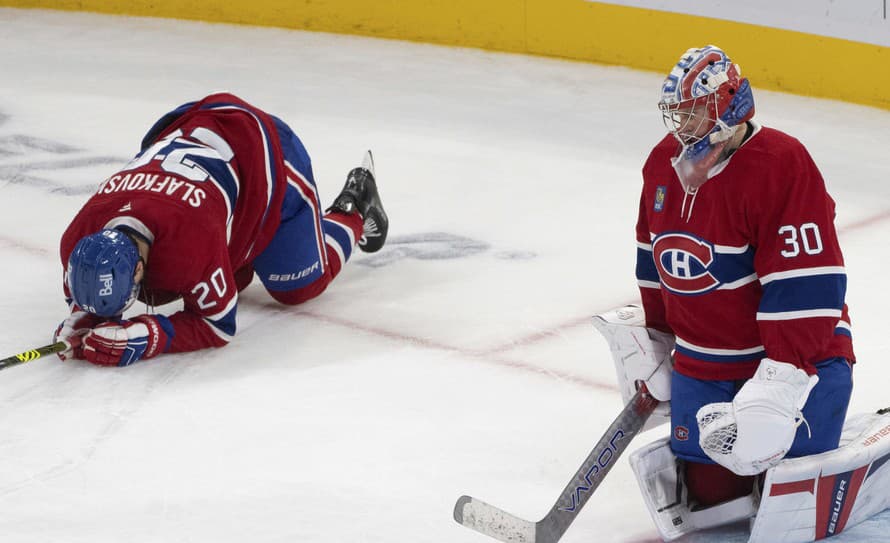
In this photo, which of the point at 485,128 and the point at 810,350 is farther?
the point at 485,128

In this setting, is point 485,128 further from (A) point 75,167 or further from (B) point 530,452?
(B) point 530,452

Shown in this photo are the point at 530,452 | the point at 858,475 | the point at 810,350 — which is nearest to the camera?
the point at 810,350

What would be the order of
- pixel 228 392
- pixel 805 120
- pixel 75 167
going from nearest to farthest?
pixel 228 392, pixel 75 167, pixel 805 120

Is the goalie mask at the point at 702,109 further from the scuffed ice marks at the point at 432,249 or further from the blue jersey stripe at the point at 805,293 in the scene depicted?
the scuffed ice marks at the point at 432,249

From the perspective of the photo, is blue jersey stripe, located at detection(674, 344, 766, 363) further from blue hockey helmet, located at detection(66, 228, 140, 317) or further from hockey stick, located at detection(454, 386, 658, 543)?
blue hockey helmet, located at detection(66, 228, 140, 317)

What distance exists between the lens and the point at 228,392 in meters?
3.23

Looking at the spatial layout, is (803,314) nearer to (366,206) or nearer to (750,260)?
(750,260)

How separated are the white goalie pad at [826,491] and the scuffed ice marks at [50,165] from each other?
305 cm

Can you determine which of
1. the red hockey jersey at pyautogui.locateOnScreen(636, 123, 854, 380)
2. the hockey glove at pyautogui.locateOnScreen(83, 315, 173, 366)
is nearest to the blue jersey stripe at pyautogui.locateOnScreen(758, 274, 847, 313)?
the red hockey jersey at pyautogui.locateOnScreen(636, 123, 854, 380)

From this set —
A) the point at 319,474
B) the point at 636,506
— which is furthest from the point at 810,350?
the point at 319,474

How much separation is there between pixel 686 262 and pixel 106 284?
1348mm

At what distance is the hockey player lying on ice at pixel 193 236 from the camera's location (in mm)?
3209

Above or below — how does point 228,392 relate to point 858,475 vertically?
below

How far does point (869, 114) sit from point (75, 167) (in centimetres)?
297
